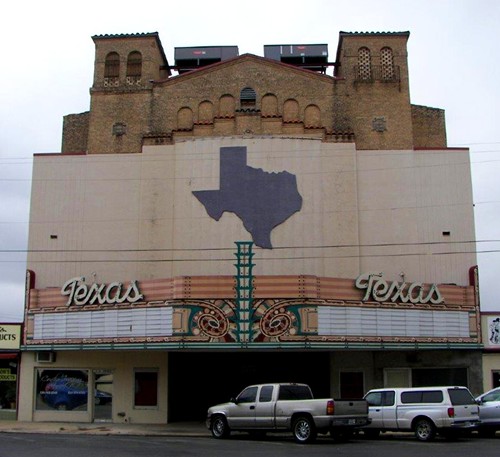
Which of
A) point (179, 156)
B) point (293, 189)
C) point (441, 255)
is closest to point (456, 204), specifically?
point (441, 255)

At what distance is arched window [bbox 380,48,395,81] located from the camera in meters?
36.7

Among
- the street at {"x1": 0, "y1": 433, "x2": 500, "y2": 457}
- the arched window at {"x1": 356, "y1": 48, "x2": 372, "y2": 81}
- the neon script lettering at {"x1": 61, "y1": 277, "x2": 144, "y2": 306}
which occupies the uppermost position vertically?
the arched window at {"x1": 356, "y1": 48, "x2": 372, "y2": 81}

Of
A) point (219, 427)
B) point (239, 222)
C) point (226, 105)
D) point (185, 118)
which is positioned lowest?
point (219, 427)

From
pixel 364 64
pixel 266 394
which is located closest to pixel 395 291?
pixel 266 394

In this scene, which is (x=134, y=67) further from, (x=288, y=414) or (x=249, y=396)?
(x=288, y=414)

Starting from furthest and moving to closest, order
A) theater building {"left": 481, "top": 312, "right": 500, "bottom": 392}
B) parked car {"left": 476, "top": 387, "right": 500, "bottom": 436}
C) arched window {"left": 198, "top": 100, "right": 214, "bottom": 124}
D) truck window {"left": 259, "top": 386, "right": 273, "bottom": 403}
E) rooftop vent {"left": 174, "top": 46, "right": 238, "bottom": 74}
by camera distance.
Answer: rooftop vent {"left": 174, "top": 46, "right": 238, "bottom": 74}
arched window {"left": 198, "top": 100, "right": 214, "bottom": 124}
theater building {"left": 481, "top": 312, "right": 500, "bottom": 392}
parked car {"left": 476, "top": 387, "right": 500, "bottom": 436}
truck window {"left": 259, "top": 386, "right": 273, "bottom": 403}

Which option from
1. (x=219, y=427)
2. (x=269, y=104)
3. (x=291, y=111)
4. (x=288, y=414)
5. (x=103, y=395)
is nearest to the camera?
(x=288, y=414)

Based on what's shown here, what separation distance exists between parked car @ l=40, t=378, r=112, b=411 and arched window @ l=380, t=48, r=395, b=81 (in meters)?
19.9

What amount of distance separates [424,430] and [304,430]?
360 cm

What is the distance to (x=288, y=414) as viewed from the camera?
21.9 m

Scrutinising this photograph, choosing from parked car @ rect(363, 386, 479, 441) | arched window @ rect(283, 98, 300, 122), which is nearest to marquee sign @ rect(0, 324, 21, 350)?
arched window @ rect(283, 98, 300, 122)

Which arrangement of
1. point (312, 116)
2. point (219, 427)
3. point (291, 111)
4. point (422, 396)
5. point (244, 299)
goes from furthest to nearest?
point (291, 111)
point (312, 116)
point (244, 299)
point (219, 427)
point (422, 396)

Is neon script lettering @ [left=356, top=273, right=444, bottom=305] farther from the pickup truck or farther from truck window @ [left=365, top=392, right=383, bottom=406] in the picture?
the pickup truck

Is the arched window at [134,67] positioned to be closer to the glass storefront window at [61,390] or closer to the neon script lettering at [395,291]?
the glass storefront window at [61,390]
